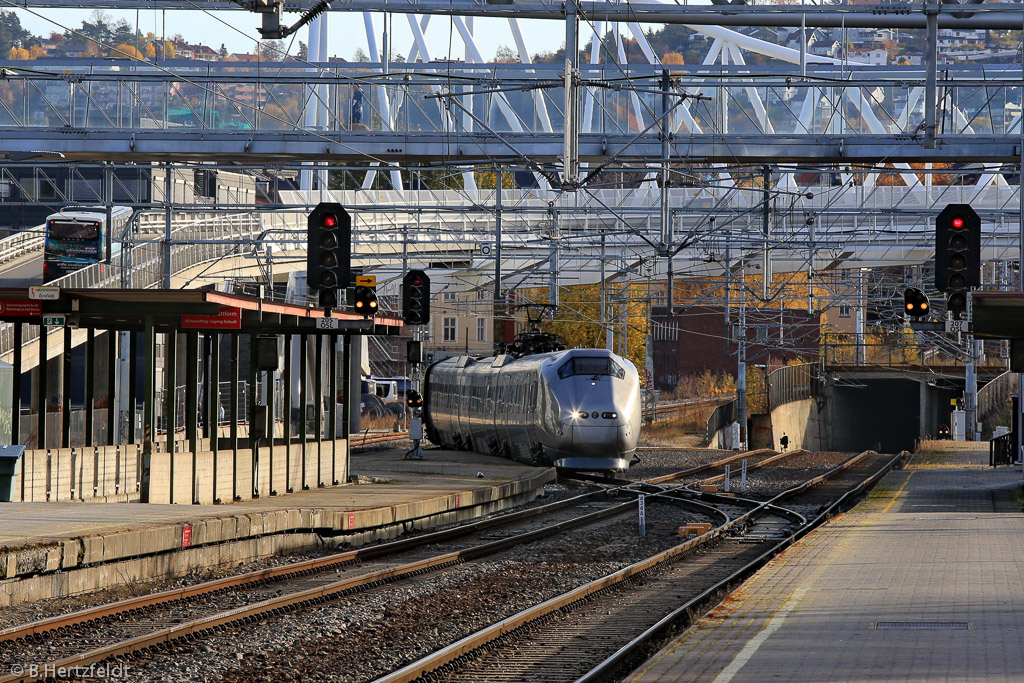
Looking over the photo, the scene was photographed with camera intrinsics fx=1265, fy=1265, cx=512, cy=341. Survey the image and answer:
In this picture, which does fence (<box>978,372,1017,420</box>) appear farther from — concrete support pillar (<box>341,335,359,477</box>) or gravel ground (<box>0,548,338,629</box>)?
gravel ground (<box>0,548,338,629</box>)

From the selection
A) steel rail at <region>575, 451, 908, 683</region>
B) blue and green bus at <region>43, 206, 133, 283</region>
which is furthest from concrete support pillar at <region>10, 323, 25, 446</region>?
blue and green bus at <region>43, 206, 133, 283</region>

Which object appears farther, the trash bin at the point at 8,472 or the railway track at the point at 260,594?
the trash bin at the point at 8,472

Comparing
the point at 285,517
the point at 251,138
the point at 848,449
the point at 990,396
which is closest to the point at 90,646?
the point at 285,517

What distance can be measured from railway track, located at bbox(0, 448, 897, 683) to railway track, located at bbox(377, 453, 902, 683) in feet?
1.23

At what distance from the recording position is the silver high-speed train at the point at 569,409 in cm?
2883

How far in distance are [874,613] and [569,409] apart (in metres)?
17.7

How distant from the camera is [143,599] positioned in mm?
11867

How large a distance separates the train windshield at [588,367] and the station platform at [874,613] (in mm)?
9245

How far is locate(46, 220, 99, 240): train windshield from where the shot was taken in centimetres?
3412

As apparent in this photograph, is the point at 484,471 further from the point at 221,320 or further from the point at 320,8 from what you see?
the point at 320,8

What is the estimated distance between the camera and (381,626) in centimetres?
1153

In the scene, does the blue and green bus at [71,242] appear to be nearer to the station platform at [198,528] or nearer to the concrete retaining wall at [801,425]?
the station platform at [198,528]

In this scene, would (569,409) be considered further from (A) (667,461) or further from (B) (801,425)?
(B) (801,425)

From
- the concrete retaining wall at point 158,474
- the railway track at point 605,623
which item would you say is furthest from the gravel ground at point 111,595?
the railway track at point 605,623
